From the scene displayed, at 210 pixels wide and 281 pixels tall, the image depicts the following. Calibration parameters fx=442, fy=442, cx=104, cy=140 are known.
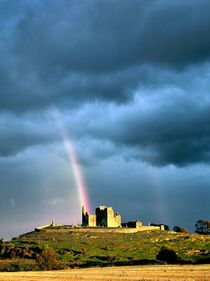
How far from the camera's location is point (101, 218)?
598 feet

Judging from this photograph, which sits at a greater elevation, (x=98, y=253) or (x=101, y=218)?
(x=101, y=218)

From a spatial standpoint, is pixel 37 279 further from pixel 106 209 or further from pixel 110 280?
pixel 106 209

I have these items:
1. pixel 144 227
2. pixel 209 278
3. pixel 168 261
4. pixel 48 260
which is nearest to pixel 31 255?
pixel 48 260

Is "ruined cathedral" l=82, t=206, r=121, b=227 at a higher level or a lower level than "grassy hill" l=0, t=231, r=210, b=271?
higher

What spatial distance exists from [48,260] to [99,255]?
2609cm

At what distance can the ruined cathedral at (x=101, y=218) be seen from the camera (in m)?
179

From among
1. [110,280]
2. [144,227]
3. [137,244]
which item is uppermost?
[144,227]

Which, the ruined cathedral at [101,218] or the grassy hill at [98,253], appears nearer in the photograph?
the grassy hill at [98,253]

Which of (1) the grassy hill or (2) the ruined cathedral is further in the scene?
(2) the ruined cathedral

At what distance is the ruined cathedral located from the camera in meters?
179

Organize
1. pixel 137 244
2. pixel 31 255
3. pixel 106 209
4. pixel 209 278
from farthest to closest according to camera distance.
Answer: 1. pixel 106 209
2. pixel 137 244
3. pixel 31 255
4. pixel 209 278

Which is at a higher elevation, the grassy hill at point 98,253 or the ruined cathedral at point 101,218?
the ruined cathedral at point 101,218

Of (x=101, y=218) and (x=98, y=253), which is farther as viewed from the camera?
(x=101, y=218)

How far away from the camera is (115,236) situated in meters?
131
